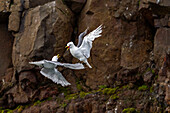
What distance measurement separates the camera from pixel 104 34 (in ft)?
38.9

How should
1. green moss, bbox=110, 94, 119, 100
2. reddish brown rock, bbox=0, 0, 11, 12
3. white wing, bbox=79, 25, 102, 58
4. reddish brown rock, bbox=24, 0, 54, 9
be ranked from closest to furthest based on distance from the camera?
white wing, bbox=79, 25, 102, 58
green moss, bbox=110, 94, 119, 100
reddish brown rock, bbox=24, 0, 54, 9
reddish brown rock, bbox=0, 0, 11, 12

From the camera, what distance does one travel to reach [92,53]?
39.3ft

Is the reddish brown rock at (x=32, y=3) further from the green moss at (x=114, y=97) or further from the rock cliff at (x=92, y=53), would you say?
the green moss at (x=114, y=97)

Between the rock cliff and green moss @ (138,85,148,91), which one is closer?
green moss @ (138,85,148,91)

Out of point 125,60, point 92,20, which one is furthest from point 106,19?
point 125,60

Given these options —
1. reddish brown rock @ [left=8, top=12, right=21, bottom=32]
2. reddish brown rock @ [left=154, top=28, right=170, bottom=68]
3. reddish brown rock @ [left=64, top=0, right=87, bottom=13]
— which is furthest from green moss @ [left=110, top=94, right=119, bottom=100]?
reddish brown rock @ [left=8, top=12, right=21, bottom=32]

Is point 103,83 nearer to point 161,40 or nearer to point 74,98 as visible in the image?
point 74,98

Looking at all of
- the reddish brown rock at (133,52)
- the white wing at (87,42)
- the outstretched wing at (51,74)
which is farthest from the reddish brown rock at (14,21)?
the reddish brown rock at (133,52)

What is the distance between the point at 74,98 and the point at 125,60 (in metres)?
2.11

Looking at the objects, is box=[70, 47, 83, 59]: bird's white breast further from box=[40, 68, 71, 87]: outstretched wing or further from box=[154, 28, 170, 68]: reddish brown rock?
box=[154, 28, 170, 68]: reddish brown rock

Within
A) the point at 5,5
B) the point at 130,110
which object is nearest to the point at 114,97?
the point at 130,110

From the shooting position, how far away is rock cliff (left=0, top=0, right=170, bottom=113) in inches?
420

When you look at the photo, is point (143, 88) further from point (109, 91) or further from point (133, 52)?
point (133, 52)

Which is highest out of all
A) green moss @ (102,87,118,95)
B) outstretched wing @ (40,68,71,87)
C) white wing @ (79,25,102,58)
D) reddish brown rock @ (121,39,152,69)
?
white wing @ (79,25,102,58)
